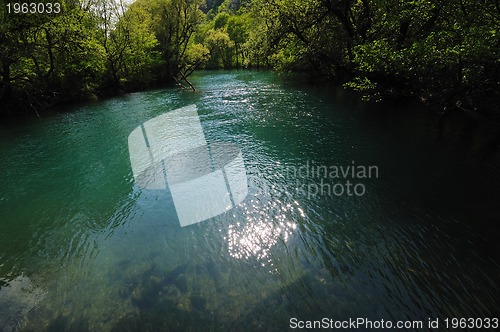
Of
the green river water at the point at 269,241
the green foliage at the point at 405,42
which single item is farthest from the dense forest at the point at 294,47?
the green river water at the point at 269,241

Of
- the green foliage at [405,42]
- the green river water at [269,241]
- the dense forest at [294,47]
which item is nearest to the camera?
the green river water at [269,241]

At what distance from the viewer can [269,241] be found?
600 cm

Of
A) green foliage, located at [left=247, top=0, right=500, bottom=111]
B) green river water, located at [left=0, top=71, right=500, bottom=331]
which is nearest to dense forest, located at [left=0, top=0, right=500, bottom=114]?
green foliage, located at [left=247, top=0, right=500, bottom=111]

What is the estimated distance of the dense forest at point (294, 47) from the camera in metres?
10.3

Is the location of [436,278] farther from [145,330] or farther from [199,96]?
[199,96]

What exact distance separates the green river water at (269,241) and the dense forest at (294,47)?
3208 mm

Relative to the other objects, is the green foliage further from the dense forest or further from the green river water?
the green river water

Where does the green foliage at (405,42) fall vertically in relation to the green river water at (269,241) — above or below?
above

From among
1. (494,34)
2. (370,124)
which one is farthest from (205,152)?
(494,34)

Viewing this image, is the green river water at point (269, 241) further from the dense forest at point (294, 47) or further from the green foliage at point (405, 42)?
the dense forest at point (294, 47)

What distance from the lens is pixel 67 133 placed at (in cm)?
1472

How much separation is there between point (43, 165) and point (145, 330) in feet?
32.5

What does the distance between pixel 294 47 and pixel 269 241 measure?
2229 cm

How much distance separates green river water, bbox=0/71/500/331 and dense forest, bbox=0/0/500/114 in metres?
3.21
